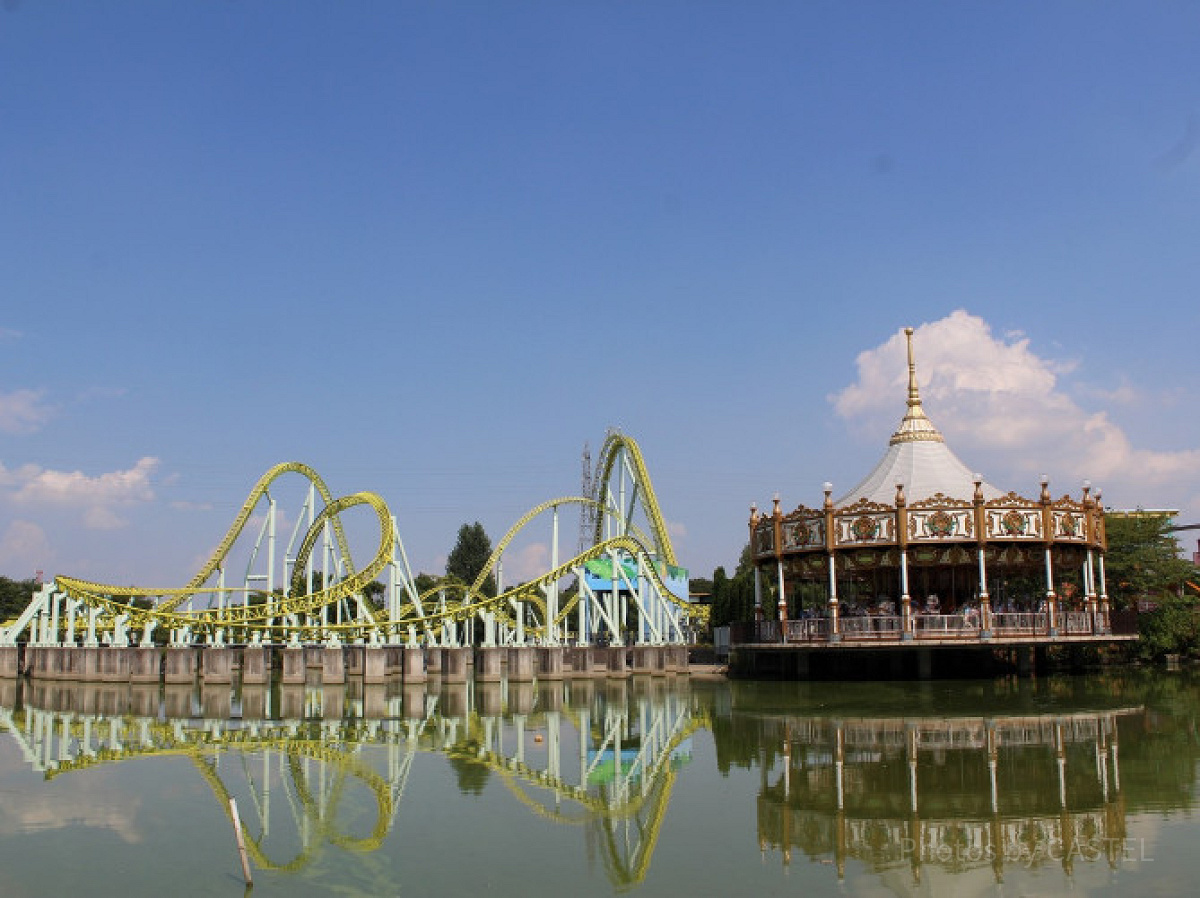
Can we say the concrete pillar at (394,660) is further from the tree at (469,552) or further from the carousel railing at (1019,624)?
the tree at (469,552)

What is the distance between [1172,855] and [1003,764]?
5993mm

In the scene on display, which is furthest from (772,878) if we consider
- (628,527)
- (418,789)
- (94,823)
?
(628,527)

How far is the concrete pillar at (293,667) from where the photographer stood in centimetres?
3878

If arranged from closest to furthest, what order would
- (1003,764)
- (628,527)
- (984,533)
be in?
(1003,764) → (984,533) → (628,527)

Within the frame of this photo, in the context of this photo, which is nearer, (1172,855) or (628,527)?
(1172,855)

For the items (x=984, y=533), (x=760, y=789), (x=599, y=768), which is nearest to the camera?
(x=760, y=789)

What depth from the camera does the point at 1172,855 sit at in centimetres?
1177

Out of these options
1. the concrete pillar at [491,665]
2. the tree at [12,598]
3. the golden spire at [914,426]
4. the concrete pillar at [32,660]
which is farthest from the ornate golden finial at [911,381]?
the tree at [12,598]

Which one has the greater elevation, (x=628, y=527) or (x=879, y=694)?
(x=628, y=527)

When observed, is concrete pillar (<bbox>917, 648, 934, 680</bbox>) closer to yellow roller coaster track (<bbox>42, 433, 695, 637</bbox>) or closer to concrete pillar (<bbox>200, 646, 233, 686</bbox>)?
yellow roller coaster track (<bbox>42, 433, 695, 637</bbox>)

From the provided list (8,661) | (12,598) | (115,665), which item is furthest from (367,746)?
(12,598)

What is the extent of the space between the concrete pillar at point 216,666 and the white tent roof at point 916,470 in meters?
21.9

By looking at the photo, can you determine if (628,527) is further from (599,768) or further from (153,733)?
(599,768)

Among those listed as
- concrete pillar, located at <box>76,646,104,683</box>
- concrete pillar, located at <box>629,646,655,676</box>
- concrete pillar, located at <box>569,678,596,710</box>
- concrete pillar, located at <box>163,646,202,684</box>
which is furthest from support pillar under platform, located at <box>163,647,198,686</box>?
concrete pillar, located at <box>629,646,655,676</box>
